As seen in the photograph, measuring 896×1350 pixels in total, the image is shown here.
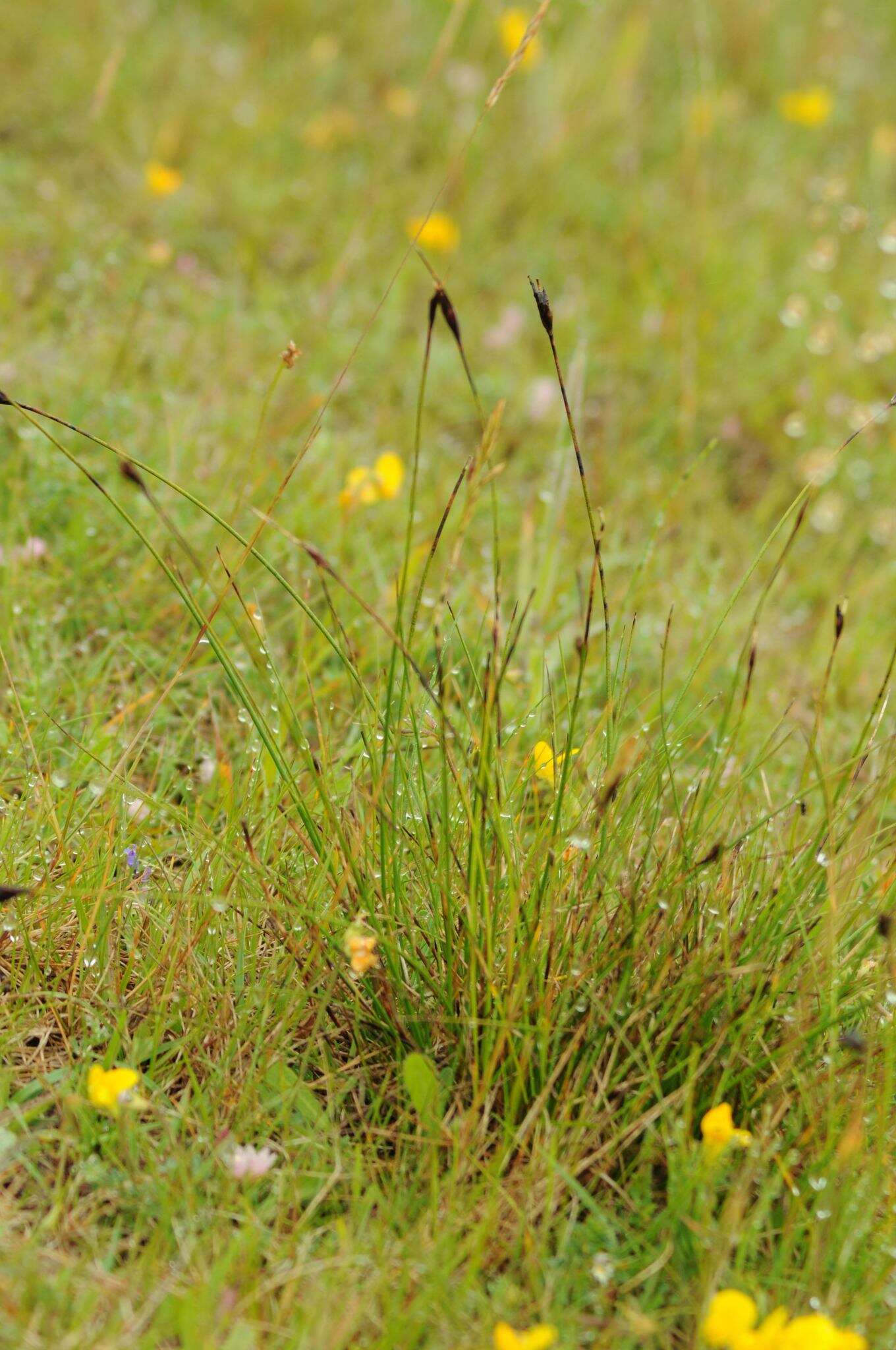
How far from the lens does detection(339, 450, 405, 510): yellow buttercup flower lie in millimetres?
2240

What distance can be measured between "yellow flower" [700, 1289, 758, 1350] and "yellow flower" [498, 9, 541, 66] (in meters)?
3.52

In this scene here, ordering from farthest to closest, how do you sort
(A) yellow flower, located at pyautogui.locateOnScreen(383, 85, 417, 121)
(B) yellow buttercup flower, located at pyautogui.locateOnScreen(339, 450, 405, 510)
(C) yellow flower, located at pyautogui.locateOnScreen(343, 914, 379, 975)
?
1. (A) yellow flower, located at pyautogui.locateOnScreen(383, 85, 417, 121)
2. (B) yellow buttercup flower, located at pyautogui.locateOnScreen(339, 450, 405, 510)
3. (C) yellow flower, located at pyautogui.locateOnScreen(343, 914, 379, 975)

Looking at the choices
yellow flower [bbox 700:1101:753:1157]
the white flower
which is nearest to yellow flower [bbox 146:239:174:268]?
the white flower

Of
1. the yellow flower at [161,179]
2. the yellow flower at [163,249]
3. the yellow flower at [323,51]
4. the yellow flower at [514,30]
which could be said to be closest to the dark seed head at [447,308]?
the yellow flower at [163,249]

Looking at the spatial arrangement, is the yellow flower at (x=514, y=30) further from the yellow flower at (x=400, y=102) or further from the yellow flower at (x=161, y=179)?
the yellow flower at (x=161, y=179)

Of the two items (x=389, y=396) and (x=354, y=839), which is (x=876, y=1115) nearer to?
(x=354, y=839)

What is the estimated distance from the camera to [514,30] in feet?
12.8

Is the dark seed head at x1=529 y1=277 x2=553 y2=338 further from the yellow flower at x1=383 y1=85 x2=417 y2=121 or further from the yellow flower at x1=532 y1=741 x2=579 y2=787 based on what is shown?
the yellow flower at x1=383 y1=85 x2=417 y2=121

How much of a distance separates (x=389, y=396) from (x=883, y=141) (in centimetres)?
227

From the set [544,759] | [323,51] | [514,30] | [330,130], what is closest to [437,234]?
[330,130]

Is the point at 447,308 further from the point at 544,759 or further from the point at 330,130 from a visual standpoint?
the point at 330,130

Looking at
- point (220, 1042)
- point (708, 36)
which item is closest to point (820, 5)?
point (708, 36)

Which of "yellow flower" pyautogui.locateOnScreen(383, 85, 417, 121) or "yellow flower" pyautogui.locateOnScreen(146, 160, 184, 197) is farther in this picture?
"yellow flower" pyautogui.locateOnScreen(383, 85, 417, 121)

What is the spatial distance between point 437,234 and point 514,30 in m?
1.00
